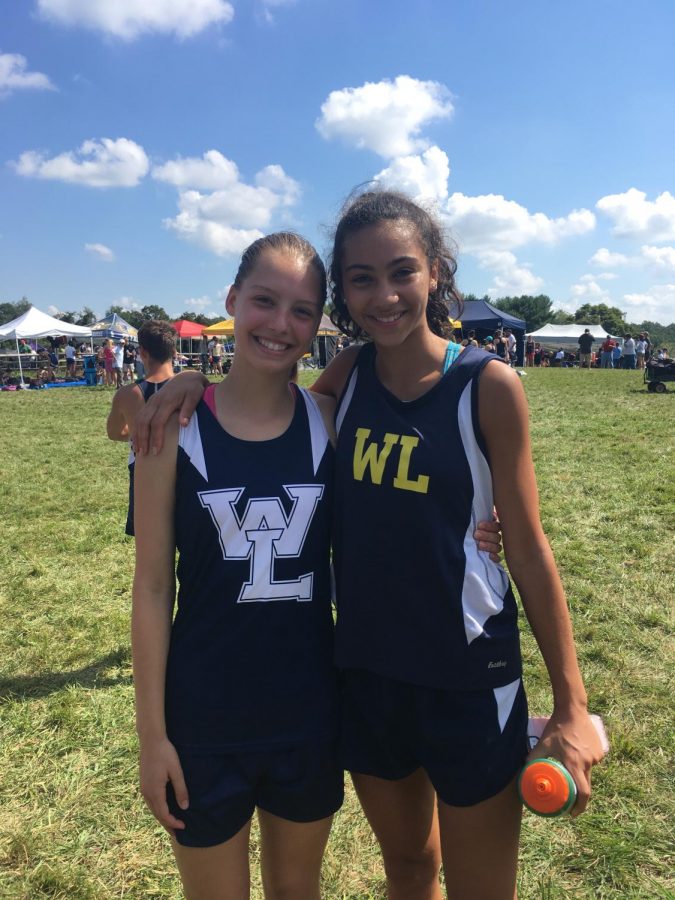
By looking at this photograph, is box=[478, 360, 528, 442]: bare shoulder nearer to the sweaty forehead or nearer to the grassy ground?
the sweaty forehead

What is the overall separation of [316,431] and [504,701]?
88 cm

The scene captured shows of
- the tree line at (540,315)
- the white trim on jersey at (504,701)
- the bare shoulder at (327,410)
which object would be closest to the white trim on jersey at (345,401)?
the bare shoulder at (327,410)

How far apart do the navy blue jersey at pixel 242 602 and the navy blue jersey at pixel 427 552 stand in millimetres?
136

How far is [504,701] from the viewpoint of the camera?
1545 mm

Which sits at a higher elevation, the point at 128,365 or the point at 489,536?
the point at 128,365

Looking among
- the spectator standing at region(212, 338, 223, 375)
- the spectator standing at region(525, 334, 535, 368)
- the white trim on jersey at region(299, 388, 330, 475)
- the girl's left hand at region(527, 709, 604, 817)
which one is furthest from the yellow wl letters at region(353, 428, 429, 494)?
the spectator standing at region(525, 334, 535, 368)

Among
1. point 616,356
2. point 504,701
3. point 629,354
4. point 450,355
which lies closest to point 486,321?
point 629,354

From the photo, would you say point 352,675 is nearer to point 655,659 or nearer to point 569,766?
point 569,766

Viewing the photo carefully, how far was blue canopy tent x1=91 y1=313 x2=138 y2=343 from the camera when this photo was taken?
28219 mm

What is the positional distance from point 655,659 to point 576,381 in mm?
20054

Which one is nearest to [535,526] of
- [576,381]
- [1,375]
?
[576,381]

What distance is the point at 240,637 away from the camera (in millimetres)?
1495

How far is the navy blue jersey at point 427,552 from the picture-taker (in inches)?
59.8

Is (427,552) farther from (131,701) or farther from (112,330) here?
(112,330)
